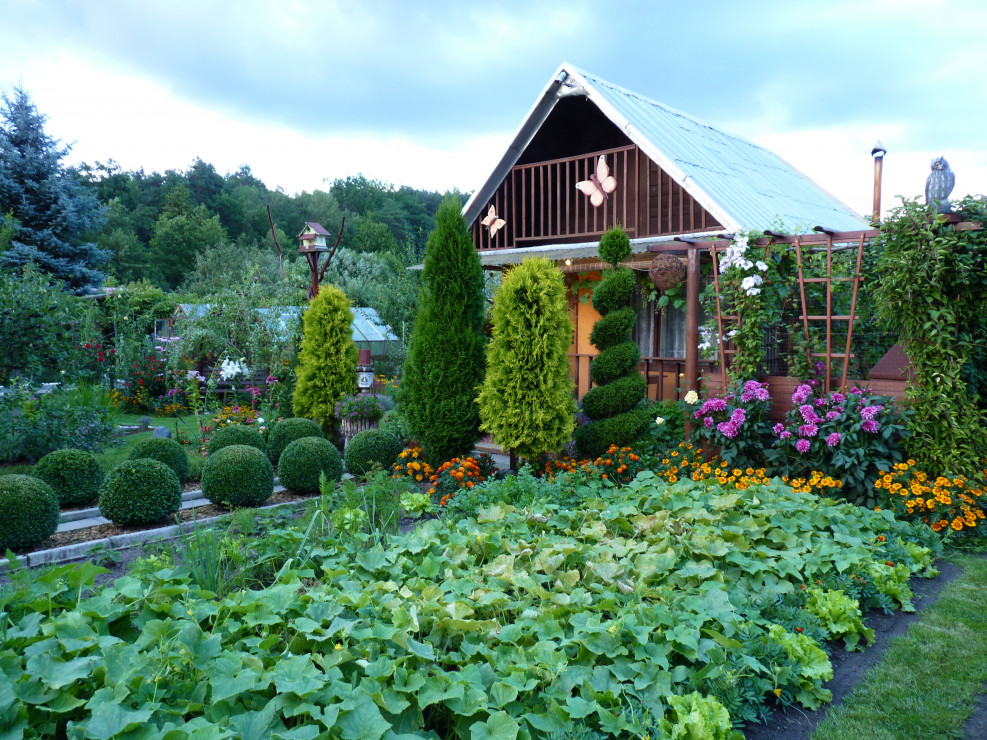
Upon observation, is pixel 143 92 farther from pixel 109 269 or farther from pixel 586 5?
pixel 109 269

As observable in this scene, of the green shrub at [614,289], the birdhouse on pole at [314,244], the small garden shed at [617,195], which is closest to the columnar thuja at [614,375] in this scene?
the green shrub at [614,289]

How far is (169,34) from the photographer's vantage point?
22.6 feet

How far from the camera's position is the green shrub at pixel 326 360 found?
8.12 m

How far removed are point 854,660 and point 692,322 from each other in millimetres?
3983

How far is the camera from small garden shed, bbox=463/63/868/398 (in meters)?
8.62

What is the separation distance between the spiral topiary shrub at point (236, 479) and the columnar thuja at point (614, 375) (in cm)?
288

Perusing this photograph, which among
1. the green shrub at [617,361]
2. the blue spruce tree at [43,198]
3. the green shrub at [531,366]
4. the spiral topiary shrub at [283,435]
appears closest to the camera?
the green shrub at [531,366]

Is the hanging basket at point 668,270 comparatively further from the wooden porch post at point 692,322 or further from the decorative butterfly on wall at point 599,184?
the decorative butterfly on wall at point 599,184

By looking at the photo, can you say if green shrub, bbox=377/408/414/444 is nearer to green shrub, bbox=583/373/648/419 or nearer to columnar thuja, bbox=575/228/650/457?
columnar thuja, bbox=575/228/650/457

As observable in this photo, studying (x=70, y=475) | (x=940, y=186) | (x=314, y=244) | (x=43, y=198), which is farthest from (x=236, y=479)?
(x=43, y=198)

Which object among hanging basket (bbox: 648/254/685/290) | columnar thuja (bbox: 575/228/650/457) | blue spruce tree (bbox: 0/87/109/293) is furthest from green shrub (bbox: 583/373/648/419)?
blue spruce tree (bbox: 0/87/109/293)

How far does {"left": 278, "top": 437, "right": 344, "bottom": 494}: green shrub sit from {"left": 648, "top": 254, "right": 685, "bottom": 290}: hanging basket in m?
3.68

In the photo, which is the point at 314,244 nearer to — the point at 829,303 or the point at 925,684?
the point at 829,303

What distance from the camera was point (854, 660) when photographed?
111 inches
